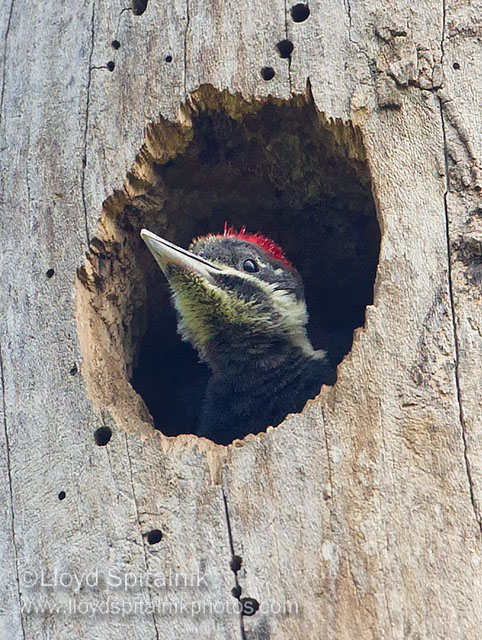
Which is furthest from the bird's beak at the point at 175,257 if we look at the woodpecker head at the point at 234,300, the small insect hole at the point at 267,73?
the small insect hole at the point at 267,73

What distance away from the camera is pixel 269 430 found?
3.32 m

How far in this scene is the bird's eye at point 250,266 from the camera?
14.8ft

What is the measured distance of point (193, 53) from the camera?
13.1 ft

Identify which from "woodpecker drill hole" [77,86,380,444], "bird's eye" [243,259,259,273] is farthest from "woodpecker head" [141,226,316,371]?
"woodpecker drill hole" [77,86,380,444]

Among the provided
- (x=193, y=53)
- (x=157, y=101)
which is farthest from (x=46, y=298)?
(x=193, y=53)

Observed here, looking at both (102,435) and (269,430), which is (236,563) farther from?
(102,435)

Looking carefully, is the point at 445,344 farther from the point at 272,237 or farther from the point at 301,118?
the point at 272,237

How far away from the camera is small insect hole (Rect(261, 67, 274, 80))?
12.8 ft

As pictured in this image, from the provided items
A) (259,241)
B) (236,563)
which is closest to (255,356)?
(259,241)

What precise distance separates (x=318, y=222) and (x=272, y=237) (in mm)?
383

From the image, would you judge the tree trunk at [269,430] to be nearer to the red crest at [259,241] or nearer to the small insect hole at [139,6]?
the small insect hole at [139,6]

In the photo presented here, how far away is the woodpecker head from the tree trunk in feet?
1.63

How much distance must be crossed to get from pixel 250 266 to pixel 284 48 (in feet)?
3.52

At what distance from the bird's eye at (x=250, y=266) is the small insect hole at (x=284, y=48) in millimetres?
1029
